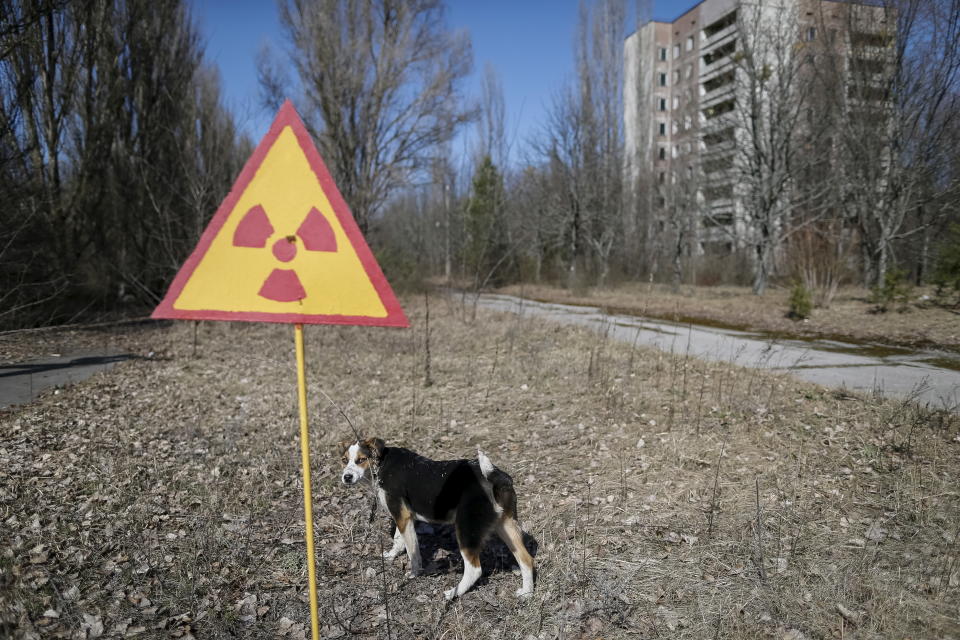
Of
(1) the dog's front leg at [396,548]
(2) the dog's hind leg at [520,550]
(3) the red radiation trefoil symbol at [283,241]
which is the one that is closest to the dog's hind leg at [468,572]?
(2) the dog's hind leg at [520,550]

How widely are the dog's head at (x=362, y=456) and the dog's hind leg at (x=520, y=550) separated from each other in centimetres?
84

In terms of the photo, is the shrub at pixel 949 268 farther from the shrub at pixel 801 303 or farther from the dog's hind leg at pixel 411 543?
the dog's hind leg at pixel 411 543

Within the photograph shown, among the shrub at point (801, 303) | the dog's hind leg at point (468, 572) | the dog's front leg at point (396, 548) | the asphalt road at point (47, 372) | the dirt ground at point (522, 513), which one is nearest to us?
the dirt ground at point (522, 513)

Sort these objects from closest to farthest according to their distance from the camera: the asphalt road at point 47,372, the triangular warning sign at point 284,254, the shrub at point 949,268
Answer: the triangular warning sign at point 284,254 < the asphalt road at point 47,372 < the shrub at point 949,268

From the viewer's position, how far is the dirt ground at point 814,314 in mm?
10328

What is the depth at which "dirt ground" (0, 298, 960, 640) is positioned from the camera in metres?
2.66

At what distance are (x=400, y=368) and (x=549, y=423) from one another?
3307mm

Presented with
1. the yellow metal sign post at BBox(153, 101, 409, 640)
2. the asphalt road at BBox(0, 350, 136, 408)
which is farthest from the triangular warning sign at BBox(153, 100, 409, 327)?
the asphalt road at BBox(0, 350, 136, 408)

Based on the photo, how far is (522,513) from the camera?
3791mm

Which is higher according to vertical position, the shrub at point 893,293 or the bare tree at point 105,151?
the bare tree at point 105,151

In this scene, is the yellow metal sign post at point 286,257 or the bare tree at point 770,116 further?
the bare tree at point 770,116

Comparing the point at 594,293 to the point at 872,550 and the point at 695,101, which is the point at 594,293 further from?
the point at 872,550

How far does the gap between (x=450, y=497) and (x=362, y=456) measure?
1.95 ft

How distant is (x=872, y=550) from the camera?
3.17 meters
